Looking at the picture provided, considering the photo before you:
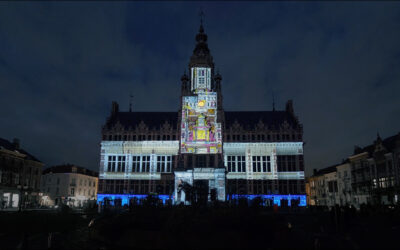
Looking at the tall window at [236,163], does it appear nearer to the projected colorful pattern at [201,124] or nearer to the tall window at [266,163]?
the projected colorful pattern at [201,124]

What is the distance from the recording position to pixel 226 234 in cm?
1488

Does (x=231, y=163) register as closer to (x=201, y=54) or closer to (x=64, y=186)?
(x=201, y=54)

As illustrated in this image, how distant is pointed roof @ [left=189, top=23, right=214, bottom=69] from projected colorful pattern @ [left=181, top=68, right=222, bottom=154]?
640 cm

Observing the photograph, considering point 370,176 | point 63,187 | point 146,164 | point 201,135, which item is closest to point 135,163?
point 146,164

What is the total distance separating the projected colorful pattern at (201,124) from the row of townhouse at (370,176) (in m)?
24.0

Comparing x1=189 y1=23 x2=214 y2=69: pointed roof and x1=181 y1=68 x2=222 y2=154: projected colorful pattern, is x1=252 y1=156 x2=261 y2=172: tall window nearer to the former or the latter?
x1=181 y1=68 x2=222 y2=154: projected colorful pattern

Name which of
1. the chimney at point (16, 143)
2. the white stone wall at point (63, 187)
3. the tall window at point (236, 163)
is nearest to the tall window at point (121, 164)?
the tall window at point (236, 163)

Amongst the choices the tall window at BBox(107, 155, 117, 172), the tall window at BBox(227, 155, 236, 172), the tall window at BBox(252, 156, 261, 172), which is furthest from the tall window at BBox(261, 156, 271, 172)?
the tall window at BBox(107, 155, 117, 172)

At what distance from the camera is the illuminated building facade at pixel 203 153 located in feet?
187

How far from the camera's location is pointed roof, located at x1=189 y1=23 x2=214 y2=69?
64.0 metres

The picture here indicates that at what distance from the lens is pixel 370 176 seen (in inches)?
2532

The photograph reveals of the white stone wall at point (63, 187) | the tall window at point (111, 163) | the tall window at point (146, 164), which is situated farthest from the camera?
the white stone wall at point (63, 187)

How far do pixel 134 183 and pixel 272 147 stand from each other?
28.3 m

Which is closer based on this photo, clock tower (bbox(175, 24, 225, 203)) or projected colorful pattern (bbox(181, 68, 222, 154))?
clock tower (bbox(175, 24, 225, 203))
